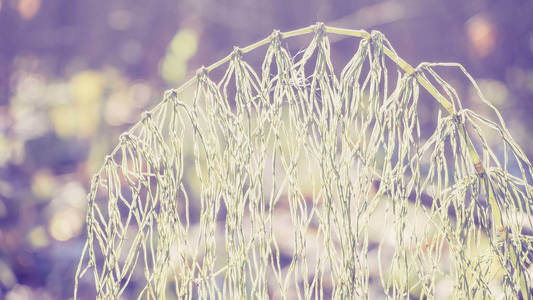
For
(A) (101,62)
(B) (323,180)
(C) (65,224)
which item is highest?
(A) (101,62)

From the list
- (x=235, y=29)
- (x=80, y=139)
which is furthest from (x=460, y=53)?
(x=80, y=139)

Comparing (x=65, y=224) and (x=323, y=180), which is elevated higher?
(x=65, y=224)

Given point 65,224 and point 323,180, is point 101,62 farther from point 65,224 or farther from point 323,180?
point 323,180

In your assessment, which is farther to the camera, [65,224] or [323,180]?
[65,224]

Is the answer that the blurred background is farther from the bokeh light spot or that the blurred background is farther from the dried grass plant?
the dried grass plant

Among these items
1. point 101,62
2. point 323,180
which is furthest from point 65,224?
point 323,180

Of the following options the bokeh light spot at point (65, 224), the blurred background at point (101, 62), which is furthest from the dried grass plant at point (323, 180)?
the bokeh light spot at point (65, 224)

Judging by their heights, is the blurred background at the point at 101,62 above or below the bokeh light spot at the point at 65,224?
above

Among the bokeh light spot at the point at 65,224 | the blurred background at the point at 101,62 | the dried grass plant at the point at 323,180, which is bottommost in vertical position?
the dried grass plant at the point at 323,180

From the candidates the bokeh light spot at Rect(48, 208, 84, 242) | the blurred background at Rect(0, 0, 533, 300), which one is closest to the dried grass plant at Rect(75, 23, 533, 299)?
the blurred background at Rect(0, 0, 533, 300)

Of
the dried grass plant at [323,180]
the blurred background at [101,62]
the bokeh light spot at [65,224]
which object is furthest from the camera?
the bokeh light spot at [65,224]

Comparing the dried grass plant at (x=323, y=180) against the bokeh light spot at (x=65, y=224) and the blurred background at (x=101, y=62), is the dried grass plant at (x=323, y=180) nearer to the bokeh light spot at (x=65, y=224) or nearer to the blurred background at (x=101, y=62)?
the blurred background at (x=101, y=62)
